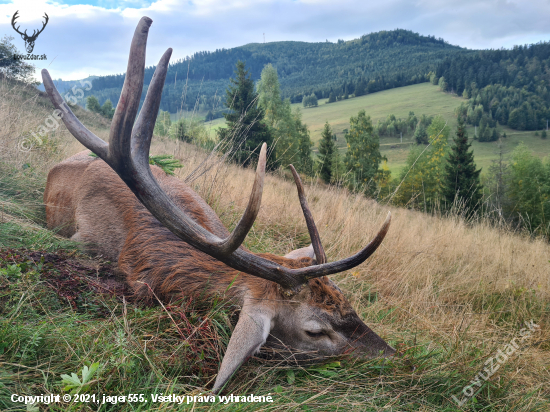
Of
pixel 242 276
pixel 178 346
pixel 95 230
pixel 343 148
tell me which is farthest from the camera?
pixel 343 148

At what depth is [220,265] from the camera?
9.16 ft

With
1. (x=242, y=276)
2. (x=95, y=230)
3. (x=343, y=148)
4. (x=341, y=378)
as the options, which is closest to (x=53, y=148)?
(x=95, y=230)

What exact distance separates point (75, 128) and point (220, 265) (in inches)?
58.0

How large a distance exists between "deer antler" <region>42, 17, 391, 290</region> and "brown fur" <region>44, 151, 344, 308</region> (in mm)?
233

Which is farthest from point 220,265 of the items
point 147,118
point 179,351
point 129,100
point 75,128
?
point 75,128

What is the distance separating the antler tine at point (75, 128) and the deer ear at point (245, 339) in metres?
1.47

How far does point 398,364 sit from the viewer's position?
8.20ft

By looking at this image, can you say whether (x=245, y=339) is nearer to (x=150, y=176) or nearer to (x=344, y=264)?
(x=344, y=264)

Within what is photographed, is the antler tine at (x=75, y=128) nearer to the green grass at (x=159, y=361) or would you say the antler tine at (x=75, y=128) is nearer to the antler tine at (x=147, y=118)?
the antler tine at (x=147, y=118)

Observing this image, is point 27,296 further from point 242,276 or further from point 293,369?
point 293,369

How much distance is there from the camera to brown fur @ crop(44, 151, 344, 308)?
8.63ft

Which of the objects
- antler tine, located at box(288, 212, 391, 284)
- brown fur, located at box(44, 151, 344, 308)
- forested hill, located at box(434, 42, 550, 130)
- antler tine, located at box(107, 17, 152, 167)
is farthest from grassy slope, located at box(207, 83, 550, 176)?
antler tine, located at box(107, 17, 152, 167)

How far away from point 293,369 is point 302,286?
1.83 feet

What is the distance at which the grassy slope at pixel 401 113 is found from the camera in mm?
99125
